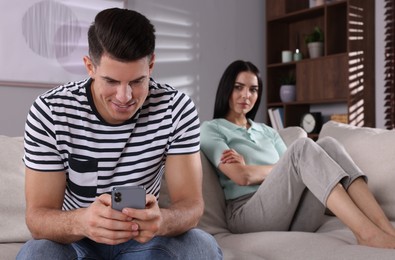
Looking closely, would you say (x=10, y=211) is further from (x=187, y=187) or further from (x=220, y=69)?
(x=220, y=69)

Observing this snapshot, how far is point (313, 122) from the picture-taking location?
3949 millimetres

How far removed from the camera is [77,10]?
3.41 m

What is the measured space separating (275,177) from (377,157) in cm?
50

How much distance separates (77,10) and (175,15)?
80 cm

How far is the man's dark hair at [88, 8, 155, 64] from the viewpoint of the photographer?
4.16 feet

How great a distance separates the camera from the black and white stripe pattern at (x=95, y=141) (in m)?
1.33

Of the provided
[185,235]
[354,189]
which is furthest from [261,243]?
[185,235]

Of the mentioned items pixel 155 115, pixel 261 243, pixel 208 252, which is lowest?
pixel 261 243

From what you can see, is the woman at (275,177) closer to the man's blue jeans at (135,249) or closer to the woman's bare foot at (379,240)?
the woman's bare foot at (379,240)

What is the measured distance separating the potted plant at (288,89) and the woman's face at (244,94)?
1754mm

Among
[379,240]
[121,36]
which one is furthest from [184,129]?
[379,240]

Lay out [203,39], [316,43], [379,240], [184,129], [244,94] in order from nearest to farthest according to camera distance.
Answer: [184,129] → [379,240] → [244,94] → [316,43] → [203,39]

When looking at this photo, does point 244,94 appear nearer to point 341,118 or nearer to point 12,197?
point 12,197

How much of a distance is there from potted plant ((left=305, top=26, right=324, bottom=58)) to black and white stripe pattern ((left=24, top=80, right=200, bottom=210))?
2.72m
